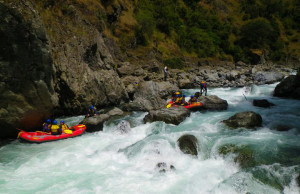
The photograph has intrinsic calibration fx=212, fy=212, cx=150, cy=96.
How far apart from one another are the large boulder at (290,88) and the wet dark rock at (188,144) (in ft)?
42.2

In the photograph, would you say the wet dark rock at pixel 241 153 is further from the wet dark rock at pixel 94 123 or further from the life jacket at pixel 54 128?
the life jacket at pixel 54 128

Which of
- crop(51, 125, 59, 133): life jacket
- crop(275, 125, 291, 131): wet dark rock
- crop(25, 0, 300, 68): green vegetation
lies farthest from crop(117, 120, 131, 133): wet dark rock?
crop(25, 0, 300, 68): green vegetation

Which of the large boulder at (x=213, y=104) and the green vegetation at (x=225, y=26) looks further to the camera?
the green vegetation at (x=225, y=26)

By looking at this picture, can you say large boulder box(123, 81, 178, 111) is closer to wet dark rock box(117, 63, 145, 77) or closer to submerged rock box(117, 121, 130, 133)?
submerged rock box(117, 121, 130, 133)

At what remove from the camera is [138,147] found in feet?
27.3

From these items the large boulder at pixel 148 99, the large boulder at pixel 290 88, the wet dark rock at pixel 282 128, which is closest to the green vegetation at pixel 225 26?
the large boulder at pixel 148 99

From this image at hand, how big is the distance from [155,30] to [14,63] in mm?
32845

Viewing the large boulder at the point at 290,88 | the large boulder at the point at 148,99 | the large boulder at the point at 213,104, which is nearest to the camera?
the large boulder at the point at 213,104

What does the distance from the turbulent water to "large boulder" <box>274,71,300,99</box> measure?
24.7ft

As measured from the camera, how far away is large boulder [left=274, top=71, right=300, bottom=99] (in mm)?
16409

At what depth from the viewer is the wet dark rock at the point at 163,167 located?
6.85 metres

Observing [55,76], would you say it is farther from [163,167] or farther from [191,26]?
[191,26]

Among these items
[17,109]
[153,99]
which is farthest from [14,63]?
[153,99]

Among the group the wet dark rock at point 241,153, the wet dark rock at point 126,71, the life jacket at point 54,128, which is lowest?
the wet dark rock at point 241,153
